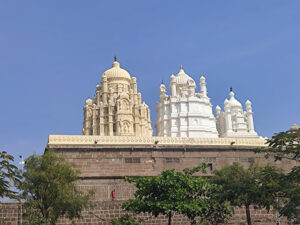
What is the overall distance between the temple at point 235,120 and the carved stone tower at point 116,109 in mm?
10345

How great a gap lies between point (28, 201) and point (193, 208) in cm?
807

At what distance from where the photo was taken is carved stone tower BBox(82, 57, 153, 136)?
148ft

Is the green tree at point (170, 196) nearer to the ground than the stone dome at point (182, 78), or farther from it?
nearer to the ground

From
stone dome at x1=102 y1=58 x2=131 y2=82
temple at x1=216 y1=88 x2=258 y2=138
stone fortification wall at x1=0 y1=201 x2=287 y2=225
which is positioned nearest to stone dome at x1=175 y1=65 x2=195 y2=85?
stone dome at x1=102 y1=58 x2=131 y2=82

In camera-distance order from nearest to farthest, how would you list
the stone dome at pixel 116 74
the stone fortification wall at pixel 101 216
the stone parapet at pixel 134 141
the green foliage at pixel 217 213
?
the green foliage at pixel 217 213
the stone fortification wall at pixel 101 216
the stone parapet at pixel 134 141
the stone dome at pixel 116 74

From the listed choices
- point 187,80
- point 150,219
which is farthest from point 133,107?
point 150,219

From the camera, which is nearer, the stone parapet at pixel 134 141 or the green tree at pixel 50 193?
the green tree at pixel 50 193

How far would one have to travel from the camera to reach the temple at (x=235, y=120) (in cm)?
5206

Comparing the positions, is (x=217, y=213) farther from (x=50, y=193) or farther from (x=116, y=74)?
(x=116, y=74)

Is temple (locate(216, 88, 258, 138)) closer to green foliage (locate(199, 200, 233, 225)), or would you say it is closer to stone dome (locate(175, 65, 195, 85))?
stone dome (locate(175, 65, 195, 85))

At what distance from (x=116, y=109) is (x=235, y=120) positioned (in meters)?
17.2

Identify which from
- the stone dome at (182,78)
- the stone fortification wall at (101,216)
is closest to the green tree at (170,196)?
the stone fortification wall at (101,216)

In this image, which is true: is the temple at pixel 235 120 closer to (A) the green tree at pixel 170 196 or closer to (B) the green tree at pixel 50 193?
(A) the green tree at pixel 170 196

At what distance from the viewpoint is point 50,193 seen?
63.6 ft
